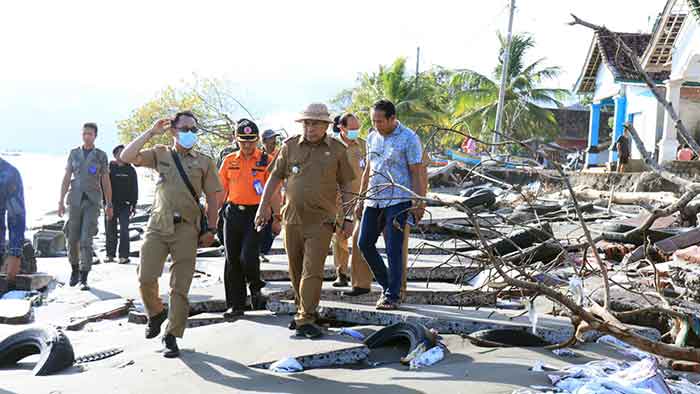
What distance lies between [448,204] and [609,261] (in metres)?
5.11

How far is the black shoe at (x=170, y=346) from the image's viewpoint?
5105 millimetres

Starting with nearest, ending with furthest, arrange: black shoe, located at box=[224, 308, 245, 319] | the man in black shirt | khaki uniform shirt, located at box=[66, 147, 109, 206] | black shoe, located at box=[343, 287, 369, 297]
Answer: black shoe, located at box=[224, 308, 245, 319]
black shoe, located at box=[343, 287, 369, 297]
khaki uniform shirt, located at box=[66, 147, 109, 206]
the man in black shirt

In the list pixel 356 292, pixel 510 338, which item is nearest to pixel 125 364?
pixel 356 292

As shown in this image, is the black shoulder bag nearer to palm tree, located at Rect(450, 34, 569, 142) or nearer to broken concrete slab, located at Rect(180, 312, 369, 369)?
broken concrete slab, located at Rect(180, 312, 369, 369)

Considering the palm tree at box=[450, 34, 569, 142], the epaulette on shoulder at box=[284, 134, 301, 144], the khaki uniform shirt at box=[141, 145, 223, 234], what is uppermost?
the palm tree at box=[450, 34, 569, 142]

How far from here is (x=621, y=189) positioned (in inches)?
669

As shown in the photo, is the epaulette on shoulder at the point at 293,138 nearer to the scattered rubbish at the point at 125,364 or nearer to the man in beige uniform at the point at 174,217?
the man in beige uniform at the point at 174,217

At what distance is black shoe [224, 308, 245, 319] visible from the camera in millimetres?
6281

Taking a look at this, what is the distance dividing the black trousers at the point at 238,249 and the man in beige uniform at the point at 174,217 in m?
0.70

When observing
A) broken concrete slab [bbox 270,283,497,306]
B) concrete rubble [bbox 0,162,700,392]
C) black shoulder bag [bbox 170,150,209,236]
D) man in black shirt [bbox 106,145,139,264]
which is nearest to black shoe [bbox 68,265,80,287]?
concrete rubble [bbox 0,162,700,392]

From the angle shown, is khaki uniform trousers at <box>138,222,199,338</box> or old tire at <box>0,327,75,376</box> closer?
old tire at <box>0,327,75,376</box>

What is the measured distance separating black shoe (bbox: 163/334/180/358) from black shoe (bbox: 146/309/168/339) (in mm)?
439

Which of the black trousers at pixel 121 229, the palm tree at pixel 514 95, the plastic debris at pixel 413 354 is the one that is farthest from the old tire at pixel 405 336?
the palm tree at pixel 514 95

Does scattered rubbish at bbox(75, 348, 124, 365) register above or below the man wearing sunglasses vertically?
below
